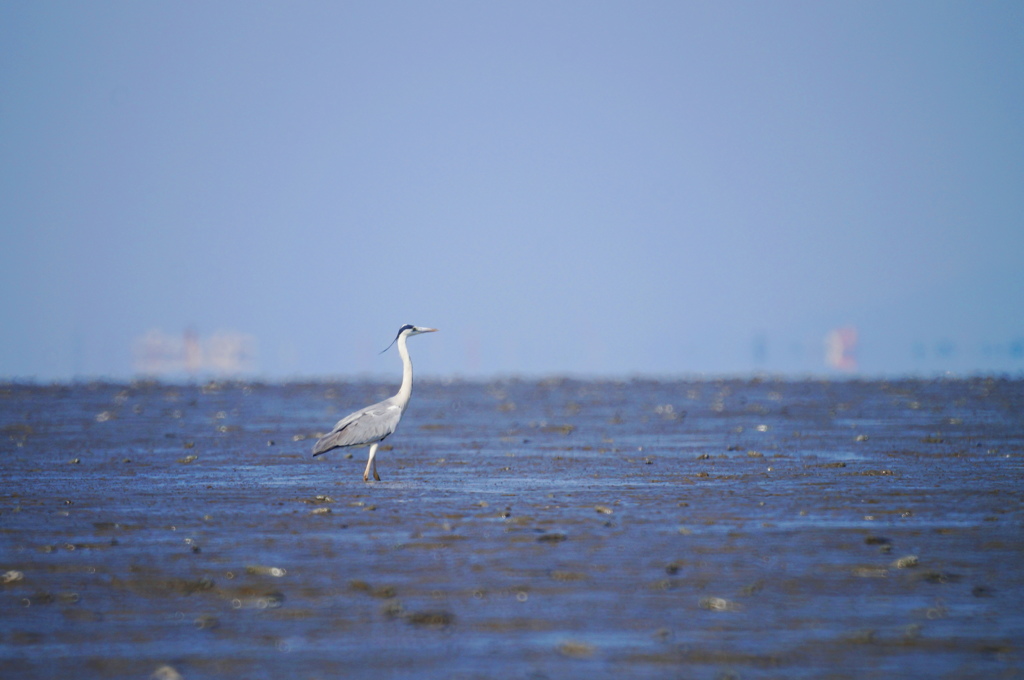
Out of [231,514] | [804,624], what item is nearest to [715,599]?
[804,624]

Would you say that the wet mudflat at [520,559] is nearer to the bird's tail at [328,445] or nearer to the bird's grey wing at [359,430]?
the bird's tail at [328,445]

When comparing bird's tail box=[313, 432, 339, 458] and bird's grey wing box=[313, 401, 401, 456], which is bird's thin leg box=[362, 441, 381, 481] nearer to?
bird's grey wing box=[313, 401, 401, 456]

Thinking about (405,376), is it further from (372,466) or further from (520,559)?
(520,559)

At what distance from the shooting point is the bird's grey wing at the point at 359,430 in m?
19.2

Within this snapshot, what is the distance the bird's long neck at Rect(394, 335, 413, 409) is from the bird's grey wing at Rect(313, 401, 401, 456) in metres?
0.62

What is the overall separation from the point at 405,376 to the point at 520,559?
30.7 ft

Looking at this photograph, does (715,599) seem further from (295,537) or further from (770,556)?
(295,537)

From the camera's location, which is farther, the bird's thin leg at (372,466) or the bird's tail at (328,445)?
the bird's tail at (328,445)

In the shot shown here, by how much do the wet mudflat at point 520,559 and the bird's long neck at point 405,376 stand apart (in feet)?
4.11

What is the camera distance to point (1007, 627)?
8.92 meters

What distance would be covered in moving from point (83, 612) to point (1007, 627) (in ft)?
23.8

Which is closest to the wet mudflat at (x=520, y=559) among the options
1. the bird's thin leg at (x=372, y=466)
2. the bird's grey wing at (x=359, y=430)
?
the bird's thin leg at (x=372, y=466)

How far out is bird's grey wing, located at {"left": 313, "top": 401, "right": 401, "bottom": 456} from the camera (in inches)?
755

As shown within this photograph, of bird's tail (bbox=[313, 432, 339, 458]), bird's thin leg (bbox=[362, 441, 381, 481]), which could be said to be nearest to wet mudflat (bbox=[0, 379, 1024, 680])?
bird's thin leg (bbox=[362, 441, 381, 481])
